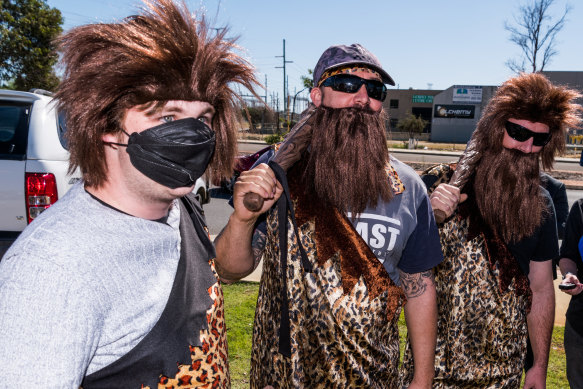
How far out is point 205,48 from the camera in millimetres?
1551

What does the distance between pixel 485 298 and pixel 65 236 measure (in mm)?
2091

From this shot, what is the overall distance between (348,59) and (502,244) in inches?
54.0

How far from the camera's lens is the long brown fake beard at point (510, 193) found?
248 cm

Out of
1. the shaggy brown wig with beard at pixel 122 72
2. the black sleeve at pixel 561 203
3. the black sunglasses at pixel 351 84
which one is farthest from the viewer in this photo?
the black sleeve at pixel 561 203

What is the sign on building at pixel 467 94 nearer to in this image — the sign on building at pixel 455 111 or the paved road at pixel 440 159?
the sign on building at pixel 455 111

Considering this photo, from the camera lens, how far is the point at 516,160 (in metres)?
2.60

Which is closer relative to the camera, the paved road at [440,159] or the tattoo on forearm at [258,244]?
the tattoo on forearm at [258,244]

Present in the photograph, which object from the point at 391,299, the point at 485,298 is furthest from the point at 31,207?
the point at 485,298

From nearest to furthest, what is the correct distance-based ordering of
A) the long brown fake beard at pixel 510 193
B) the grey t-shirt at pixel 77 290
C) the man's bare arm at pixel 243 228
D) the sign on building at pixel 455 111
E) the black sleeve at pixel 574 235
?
the grey t-shirt at pixel 77 290, the man's bare arm at pixel 243 228, the long brown fake beard at pixel 510 193, the black sleeve at pixel 574 235, the sign on building at pixel 455 111

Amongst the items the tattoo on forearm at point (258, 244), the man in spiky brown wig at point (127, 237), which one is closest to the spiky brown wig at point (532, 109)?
the tattoo on forearm at point (258, 244)

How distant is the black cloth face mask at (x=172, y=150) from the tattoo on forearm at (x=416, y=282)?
1.16 meters

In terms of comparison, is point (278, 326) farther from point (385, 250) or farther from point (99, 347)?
point (99, 347)

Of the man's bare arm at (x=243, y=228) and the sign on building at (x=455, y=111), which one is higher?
the sign on building at (x=455, y=111)

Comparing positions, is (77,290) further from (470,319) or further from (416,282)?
(470,319)
